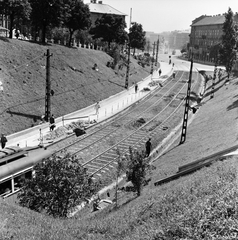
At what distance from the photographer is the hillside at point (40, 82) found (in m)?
30.7

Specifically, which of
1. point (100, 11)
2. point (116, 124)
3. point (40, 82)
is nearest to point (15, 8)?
point (40, 82)

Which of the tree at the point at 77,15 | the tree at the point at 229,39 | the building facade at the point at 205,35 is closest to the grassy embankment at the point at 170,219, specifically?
the tree at the point at 229,39

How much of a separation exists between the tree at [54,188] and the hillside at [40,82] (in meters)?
15.9

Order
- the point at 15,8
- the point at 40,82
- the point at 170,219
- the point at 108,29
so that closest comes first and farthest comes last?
the point at 170,219 < the point at 40,82 < the point at 15,8 < the point at 108,29

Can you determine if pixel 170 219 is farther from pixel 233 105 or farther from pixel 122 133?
pixel 233 105

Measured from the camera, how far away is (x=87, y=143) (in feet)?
90.1

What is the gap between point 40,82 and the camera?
37.1 m

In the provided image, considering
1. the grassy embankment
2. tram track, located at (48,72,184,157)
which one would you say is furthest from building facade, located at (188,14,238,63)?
the grassy embankment

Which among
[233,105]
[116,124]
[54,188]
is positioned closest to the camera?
[54,188]

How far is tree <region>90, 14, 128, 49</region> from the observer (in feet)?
240

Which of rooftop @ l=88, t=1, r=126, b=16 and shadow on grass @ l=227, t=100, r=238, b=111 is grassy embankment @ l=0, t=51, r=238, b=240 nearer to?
shadow on grass @ l=227, t=100, r=238, b=111

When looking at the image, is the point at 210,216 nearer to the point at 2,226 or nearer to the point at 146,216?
the point at 146,216

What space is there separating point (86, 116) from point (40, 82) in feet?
23.8

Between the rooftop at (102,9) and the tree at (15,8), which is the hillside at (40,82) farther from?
the rooftop at (102,9)
